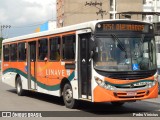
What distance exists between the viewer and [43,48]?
1702 cm

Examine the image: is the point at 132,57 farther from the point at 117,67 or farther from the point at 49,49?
the point at 49,49

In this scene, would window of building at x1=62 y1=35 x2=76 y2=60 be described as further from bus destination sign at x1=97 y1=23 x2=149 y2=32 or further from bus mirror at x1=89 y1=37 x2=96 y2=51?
bus destination sign at x1=97 y1=23 x2=149 y2=32

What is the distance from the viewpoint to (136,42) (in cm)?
1309

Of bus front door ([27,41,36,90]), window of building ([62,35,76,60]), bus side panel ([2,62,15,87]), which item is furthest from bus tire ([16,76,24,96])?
window of building ([62,35,76,60])

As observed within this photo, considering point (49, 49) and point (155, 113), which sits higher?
point (49, 49)

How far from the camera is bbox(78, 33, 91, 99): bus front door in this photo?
43.0 ft

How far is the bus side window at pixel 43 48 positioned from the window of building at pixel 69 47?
1895 mm

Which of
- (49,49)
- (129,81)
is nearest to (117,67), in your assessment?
(129,81)

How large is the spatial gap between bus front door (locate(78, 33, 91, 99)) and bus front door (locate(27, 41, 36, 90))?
5021 millimetres

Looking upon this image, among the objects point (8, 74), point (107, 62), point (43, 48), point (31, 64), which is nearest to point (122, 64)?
point (107, 62)

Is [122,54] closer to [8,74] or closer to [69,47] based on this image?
[69,47]

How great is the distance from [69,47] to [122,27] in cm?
228

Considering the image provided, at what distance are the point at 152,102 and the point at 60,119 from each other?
5.99 meters

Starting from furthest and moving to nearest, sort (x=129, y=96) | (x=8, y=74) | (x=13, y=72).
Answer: (x=8, y=74) < (x=13, y=72) < (x=129, y=96)
